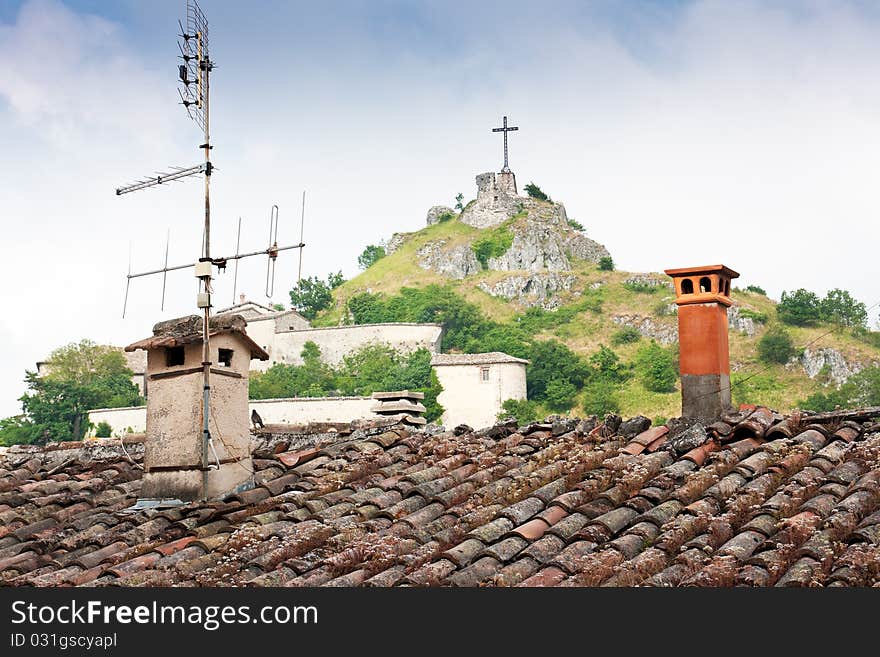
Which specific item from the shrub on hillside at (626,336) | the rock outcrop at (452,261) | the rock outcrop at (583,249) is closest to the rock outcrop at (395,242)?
the rock outcrop at (452,261)

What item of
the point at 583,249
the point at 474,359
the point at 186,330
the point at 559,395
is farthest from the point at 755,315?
the point at 186,330

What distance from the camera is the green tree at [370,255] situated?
378ft

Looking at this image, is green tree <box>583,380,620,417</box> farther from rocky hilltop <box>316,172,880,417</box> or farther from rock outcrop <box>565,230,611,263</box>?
rock outcrop <box>565,230,611,263</box>

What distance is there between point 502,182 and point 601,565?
344ft

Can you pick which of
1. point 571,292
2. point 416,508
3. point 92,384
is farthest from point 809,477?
point 571,292

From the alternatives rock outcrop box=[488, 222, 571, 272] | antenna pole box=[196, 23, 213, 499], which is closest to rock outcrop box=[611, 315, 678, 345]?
rock outcrop box=[488, 222, 571, 272]

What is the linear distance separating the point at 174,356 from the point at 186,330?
251 mm

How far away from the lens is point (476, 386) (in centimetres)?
6912

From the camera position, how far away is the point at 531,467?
766 cm

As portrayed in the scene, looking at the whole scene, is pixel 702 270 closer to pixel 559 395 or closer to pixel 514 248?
pixel 559 395

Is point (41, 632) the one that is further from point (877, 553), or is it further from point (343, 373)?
point (343, 373)

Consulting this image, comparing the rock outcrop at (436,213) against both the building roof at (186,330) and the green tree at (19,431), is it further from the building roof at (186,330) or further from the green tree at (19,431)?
the building roof at (186,330)

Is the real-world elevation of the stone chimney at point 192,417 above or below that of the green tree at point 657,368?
below

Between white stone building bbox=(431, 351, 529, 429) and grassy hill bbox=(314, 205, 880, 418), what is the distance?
29.8 ft
